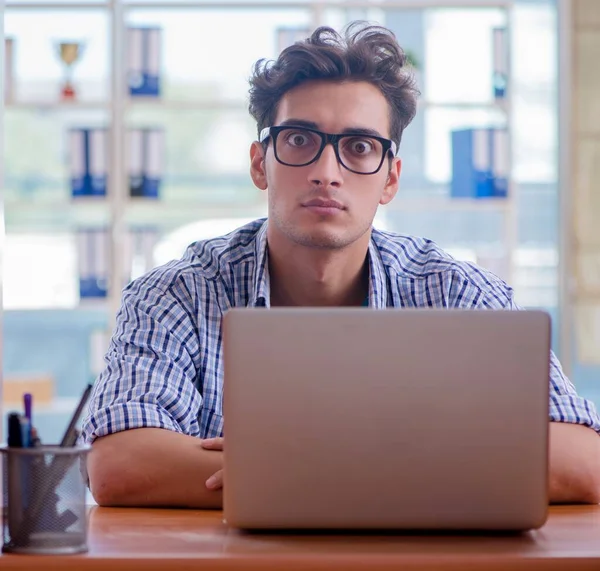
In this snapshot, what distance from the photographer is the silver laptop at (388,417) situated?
103 centimetres

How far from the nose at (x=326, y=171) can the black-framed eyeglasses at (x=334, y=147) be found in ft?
0.04

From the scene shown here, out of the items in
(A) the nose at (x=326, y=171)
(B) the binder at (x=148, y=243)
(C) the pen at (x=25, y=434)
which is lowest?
(C) the pen at (x=25, y=434)

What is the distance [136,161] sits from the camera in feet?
14.3

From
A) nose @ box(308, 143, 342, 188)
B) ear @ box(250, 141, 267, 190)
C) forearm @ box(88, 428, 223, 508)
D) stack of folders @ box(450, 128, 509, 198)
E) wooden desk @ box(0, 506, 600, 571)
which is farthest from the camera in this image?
stack of folders @ box(450, 128, 509, 198)

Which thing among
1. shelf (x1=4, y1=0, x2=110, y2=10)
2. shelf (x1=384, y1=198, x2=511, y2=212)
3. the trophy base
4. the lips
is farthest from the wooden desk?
shelf (x1=4, y1=0, x2=110, y2=10)

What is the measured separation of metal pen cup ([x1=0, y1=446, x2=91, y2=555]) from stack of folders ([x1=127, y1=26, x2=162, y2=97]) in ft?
11.6

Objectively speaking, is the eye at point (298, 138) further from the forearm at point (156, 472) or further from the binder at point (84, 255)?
the binder at point (84, 255)

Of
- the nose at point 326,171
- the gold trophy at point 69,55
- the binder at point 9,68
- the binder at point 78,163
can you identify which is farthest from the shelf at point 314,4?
the nose at point 326,171

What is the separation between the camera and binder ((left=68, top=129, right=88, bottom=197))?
4285 millimetres

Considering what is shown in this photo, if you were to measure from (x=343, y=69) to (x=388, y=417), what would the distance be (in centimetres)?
101

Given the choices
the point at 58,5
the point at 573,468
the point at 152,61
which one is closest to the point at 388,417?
the point at 573,468

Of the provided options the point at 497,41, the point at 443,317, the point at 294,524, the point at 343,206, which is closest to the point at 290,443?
the point at 294,524

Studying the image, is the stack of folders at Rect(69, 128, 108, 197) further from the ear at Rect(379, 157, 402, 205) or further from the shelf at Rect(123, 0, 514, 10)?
the ear at Rect(379, 157, 402, 205)

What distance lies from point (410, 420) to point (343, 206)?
2.61 ft
